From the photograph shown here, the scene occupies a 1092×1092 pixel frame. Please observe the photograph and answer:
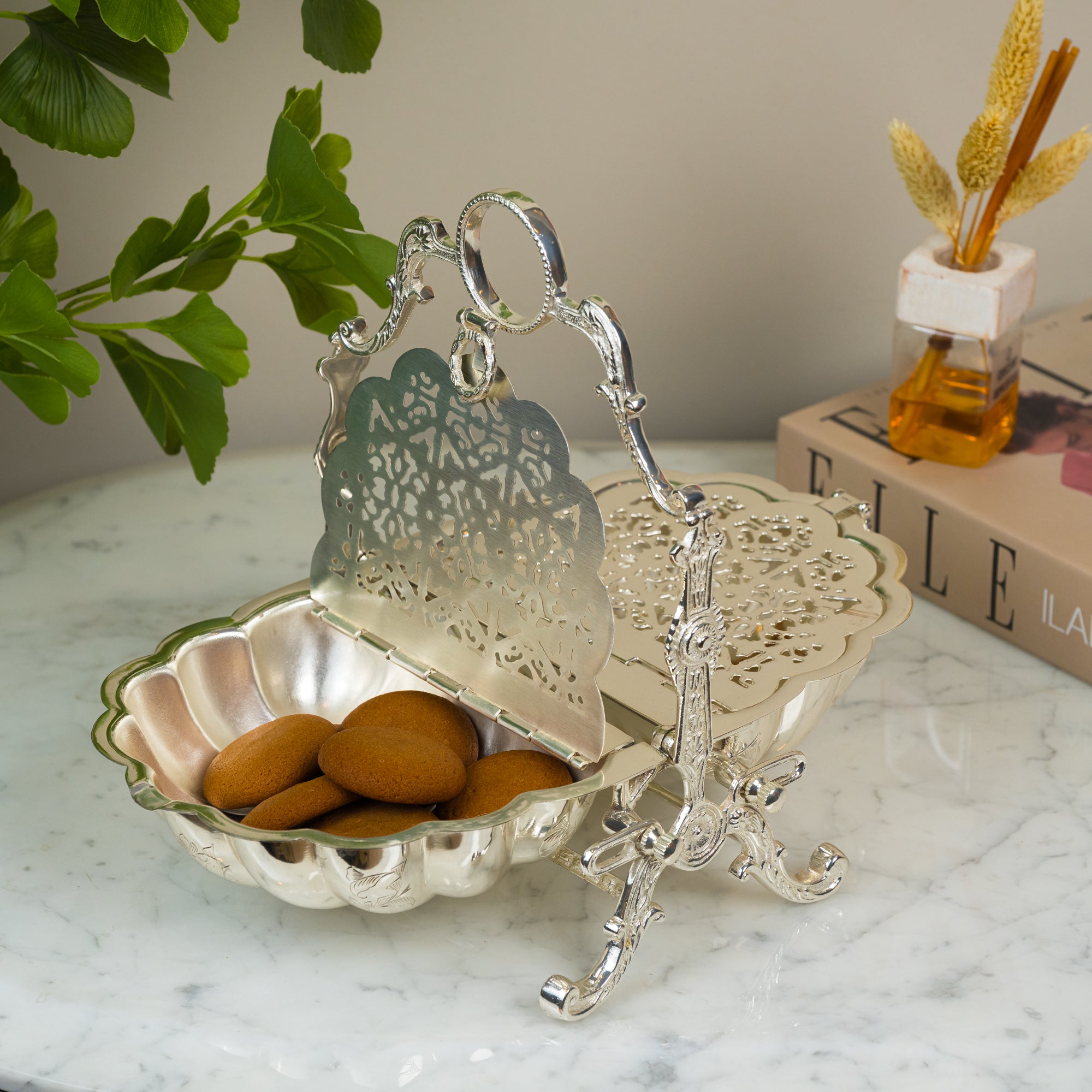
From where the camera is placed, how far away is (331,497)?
698 millimetres

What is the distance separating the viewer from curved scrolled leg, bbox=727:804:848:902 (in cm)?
62

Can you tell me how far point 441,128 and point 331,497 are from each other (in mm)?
459

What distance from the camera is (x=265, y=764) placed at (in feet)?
2.02

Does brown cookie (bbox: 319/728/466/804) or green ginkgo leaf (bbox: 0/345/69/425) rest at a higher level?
green ginkgo leaf (bbox: 0/345/69/425)

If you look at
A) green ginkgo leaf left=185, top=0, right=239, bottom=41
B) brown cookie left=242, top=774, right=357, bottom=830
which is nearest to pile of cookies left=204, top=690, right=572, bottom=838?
brown cookie left=242, top=774, right=357, bottom=830

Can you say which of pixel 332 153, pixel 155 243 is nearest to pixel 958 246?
pixel 332 153

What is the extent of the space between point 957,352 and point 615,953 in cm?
50

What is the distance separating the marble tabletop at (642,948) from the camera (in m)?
0.58

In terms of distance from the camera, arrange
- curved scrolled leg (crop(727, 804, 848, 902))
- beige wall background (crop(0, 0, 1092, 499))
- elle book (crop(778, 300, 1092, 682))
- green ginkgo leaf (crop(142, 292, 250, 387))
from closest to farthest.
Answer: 1. curved scrolled leg (crop(727, 804, 848, 902))
2. green ginkgo leaf (crop(142, 292, 250, 387))
3. elle book (crop(778, 300, 1092, 682))
4. beige wall background (crop(0, 0, 1092, 499))

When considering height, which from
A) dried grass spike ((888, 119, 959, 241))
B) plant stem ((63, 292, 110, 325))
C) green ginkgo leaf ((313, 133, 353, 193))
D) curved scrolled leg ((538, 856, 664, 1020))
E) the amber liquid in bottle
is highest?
green ginkgo leaf ((313, 133, 353, 193))

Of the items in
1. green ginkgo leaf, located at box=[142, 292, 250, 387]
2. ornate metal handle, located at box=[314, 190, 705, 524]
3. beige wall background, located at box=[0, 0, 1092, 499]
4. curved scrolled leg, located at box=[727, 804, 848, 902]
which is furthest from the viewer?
beige wall background, located at box=[0, 0, 1092, 499]

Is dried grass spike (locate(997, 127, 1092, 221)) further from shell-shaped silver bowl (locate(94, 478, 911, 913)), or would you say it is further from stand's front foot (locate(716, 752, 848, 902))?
stand's front foot (locate(716, 752, 848, 902))

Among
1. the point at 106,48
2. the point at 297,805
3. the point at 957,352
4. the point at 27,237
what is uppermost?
the point at 106,48

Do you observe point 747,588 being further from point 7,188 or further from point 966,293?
point 7,188
